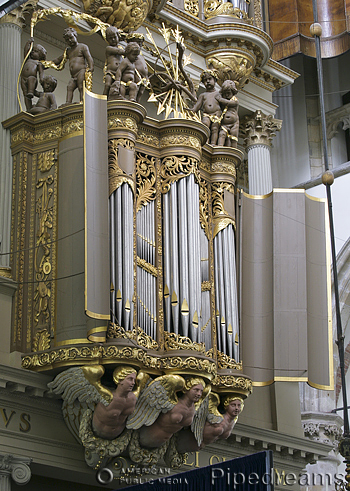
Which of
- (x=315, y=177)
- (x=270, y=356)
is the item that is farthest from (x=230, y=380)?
(x=315, y=177)

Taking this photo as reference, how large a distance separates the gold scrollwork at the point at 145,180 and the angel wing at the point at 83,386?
2378mm

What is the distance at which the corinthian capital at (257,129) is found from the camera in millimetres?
18203

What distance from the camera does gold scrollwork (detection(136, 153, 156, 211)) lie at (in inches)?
512

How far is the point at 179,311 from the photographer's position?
1254cm

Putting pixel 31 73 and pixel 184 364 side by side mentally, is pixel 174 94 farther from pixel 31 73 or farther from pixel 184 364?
pixel 184 364

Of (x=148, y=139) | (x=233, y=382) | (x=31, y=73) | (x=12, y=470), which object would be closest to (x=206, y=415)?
(x=233, y=382)

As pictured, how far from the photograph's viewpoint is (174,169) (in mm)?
13211

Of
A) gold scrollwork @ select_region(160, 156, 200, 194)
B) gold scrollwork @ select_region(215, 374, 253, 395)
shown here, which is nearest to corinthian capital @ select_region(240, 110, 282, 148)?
gold scrollwork @ select_region(160, 156, 200, 194)

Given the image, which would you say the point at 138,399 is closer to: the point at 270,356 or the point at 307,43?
the point at 270,356

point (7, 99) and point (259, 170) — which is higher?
point (259, 170)

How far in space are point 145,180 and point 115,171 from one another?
652 mm

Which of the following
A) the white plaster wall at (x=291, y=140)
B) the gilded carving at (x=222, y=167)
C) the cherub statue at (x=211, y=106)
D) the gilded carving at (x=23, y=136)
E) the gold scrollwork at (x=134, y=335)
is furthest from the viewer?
the white plaster wall at (x=291, y=140)

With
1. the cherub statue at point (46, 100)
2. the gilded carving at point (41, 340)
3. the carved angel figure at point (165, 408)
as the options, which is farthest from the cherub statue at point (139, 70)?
the carved angel figure at point (165, 408)

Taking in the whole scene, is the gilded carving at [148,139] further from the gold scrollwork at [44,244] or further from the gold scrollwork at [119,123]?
the gold scrollwork at [44,244]
